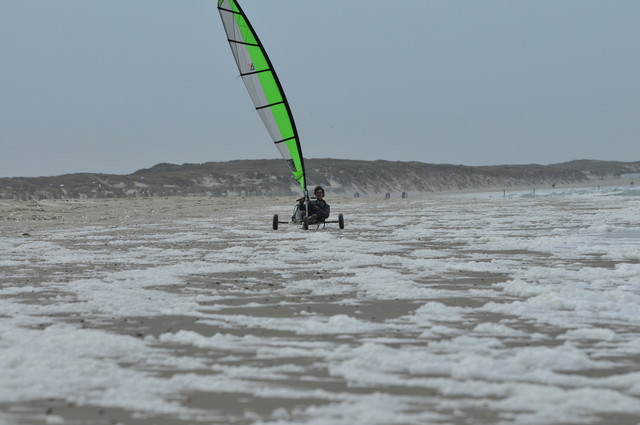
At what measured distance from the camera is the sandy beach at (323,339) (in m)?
3.61

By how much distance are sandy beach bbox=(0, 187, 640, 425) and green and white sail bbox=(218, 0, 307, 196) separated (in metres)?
8.00

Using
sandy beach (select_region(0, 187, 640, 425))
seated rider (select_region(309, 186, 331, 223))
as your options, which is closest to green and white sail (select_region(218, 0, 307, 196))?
seated rider (select_region(309, 186, 331, 223))

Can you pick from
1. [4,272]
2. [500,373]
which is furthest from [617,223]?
[500,373]

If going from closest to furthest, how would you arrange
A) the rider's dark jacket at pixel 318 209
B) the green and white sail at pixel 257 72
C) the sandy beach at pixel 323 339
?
the sandy beach at pixel 323 339
the green and white sail at pixel 257 72
the rider's dark jacket at pixel 318 209

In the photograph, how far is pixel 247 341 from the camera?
514 cm

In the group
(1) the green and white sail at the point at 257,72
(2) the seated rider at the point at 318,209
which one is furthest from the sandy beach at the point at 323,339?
(1) the green and white sail at the point at 257,72

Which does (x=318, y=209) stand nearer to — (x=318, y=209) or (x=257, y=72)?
(x=318, y=209)

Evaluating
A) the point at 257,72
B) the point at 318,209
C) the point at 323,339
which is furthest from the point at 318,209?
the point at 323,339

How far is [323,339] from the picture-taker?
5.17 m

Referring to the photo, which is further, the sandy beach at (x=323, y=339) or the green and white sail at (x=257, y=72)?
the green and white sail at (x=257, y=72)

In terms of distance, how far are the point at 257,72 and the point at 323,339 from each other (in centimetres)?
1367

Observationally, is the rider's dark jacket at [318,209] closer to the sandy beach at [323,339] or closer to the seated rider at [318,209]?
the seated rider at [318,209]

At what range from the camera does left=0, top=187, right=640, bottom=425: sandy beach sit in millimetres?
3613

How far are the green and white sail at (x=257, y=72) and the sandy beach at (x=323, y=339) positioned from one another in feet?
26.2
